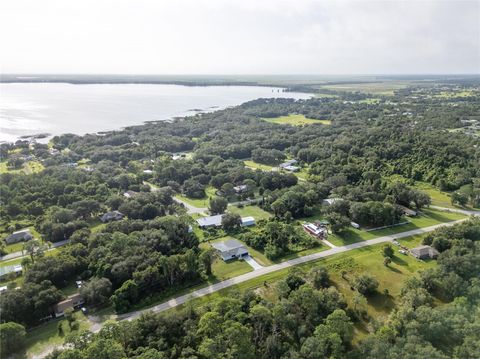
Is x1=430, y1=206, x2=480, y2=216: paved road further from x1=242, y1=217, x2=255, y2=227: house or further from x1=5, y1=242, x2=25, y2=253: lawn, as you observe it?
x1=5, y1=242, x2=25, y2=253: lawn

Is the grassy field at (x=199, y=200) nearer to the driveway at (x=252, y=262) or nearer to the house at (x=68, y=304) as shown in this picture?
the driveway at (x=252, y=262)

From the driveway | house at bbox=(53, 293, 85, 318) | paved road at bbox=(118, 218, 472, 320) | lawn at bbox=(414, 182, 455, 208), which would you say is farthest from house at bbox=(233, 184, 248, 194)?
house at bbox=(53, 293, 85, 318)

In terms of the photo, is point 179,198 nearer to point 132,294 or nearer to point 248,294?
point 132,294

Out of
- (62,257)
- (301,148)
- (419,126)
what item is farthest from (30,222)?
(419,126)

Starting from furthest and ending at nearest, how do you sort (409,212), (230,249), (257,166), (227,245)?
(257,166), (409,212), (227,245), (230,249)

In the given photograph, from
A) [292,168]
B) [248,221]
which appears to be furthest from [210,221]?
[292,168]

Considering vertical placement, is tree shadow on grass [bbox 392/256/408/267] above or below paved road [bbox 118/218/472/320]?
above

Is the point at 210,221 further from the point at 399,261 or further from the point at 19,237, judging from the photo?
the point at 19,237
